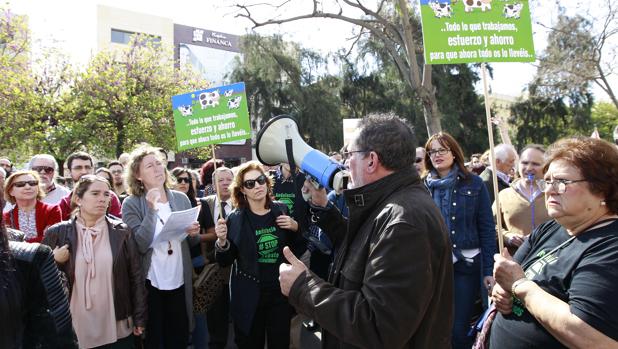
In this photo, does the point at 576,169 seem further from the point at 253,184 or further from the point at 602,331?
the point at 253,184

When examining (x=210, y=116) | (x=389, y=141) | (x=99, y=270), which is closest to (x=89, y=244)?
(x=99, y=270)

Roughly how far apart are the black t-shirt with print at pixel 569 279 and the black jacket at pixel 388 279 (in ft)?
1.01

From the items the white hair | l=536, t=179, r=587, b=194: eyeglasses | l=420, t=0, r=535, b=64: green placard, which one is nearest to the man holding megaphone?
l=536, t=179, r=587, b=194: eyeglasses

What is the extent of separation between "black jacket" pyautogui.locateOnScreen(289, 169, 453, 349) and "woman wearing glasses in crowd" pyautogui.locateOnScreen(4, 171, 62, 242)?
2999 mm

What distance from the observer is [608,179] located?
1811mm

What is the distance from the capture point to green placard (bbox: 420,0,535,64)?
111 inches

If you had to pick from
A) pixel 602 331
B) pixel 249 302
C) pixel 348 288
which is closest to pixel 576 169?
pixel 602 331

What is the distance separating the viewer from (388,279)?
1.62 metres

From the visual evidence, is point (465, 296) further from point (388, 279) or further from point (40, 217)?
point (40, 217)

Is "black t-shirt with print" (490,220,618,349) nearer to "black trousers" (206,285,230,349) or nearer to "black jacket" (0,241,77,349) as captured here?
"black jacket" (0,241,77,349)

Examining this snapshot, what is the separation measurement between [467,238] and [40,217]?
351 cm

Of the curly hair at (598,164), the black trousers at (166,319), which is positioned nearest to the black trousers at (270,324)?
Answer: the black trousers at (166,319)

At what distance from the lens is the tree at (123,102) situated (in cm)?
1537

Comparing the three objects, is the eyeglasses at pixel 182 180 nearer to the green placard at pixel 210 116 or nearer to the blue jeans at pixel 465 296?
the green placard at pixel 210 116
